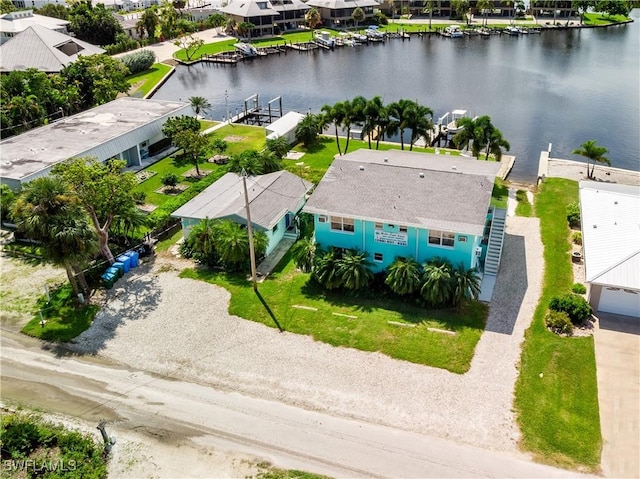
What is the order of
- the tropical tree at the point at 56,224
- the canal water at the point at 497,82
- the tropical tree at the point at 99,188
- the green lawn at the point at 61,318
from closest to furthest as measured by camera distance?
the tropical tree at the point at 56,224 → the green lawn at the point at 61,318 → the tropical tree at the point at 99,188 → the canal water at the point at 497,82

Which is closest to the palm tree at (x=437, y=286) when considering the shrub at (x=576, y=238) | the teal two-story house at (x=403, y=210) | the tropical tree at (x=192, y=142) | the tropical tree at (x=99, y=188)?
the teal two-story house at (x=403, y=210)

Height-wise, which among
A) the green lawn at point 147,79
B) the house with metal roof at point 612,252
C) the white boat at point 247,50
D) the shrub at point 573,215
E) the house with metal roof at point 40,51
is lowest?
the shrub at point 573,215

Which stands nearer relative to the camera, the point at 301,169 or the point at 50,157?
the point at 50,157

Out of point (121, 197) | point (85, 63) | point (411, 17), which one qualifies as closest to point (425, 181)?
point (121, 197)

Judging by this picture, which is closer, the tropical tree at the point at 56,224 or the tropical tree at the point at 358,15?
the tropical tree at the point at 56,224

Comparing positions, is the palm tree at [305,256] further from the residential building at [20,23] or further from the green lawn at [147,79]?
the residential building at [20,23]

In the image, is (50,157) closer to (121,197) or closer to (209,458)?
(121,197)

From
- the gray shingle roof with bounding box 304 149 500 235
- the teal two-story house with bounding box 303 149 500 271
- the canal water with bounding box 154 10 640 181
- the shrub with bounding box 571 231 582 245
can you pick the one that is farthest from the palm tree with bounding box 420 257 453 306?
the canal water with bounding box 154 10 640 181
